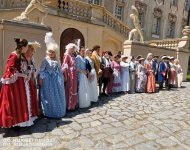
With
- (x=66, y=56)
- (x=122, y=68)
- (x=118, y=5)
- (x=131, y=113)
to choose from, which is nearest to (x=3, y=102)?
(x=66, y=56)

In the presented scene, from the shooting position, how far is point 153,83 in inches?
312

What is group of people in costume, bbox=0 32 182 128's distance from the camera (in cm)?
331

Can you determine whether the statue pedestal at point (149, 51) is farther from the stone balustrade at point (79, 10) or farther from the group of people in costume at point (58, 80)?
the stone balustrade at point (79, 10)

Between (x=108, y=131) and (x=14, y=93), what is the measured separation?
190 centimetres

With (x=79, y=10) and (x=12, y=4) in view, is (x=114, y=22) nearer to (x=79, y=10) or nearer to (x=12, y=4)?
(x=79, y=10)

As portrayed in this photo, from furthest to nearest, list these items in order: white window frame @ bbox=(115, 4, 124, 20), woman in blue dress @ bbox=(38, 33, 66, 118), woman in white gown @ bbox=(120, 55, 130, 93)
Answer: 1. white window frame @ bbox=(115, 4, 124, 20)
2. woman in white gown @ bbox=(120, 55, 130, 93)
3. woman in blue dress @ bbox=(38, 33, 66, 118)

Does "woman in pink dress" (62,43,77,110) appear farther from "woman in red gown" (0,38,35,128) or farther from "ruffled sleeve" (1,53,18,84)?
"ruffled sleeve" (1,53,18,84)

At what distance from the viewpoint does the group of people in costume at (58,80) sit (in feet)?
10.9

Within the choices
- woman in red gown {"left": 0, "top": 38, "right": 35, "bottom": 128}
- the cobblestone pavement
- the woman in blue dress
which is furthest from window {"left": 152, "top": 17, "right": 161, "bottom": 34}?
woman in red gown {"left": 0, "top": 38, "right": 35, "bottom": 128}

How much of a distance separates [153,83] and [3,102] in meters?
6.21

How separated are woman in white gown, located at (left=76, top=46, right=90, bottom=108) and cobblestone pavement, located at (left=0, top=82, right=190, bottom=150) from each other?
0.27m

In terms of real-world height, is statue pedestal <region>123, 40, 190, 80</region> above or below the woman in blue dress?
above

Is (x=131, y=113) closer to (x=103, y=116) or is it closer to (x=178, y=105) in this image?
(x=103, y=116)

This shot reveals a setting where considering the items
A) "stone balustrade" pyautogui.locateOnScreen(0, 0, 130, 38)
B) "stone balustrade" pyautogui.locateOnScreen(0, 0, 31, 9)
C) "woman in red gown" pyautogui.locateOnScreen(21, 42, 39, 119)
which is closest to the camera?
"woman in red gown" pyautogui.locateOnScreen(21, 42, 39, 119)
